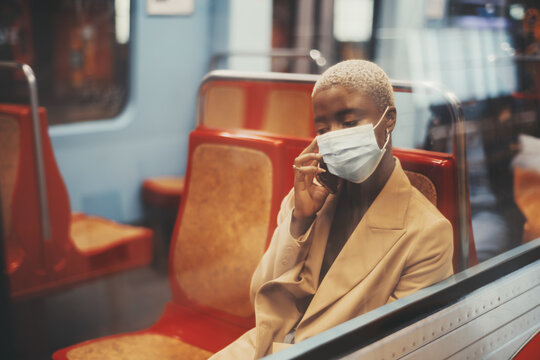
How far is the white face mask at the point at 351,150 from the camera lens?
4.17 ft

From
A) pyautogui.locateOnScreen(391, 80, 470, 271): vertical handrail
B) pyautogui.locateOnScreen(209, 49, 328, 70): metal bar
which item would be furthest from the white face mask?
pyautogui.locateOnScreen(209, 49, 328, 70): metal bar

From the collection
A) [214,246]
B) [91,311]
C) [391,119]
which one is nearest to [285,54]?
[91,311]

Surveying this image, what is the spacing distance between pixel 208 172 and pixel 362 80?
850 mm

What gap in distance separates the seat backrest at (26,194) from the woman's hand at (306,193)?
4.55ft

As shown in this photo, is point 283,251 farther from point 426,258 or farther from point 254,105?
point 254,105

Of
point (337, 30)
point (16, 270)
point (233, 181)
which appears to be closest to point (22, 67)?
point (16, 270)

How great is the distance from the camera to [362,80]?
129 centimetres

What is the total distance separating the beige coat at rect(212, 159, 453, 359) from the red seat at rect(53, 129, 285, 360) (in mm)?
278

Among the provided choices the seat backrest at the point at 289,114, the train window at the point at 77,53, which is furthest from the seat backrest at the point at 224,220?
the train window at the point at 77,53

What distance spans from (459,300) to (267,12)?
5.07m

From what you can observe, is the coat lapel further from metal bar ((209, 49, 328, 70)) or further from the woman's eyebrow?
metal bar ((209, 49, 328, 70))

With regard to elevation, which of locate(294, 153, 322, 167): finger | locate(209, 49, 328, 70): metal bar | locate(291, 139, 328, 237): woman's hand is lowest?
locate(291, 139, 328, 237): woman's hand

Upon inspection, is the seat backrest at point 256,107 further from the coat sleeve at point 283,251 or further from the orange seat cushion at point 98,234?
the coat sleeve at point 283,251

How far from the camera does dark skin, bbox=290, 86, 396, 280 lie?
1278 millimetres
